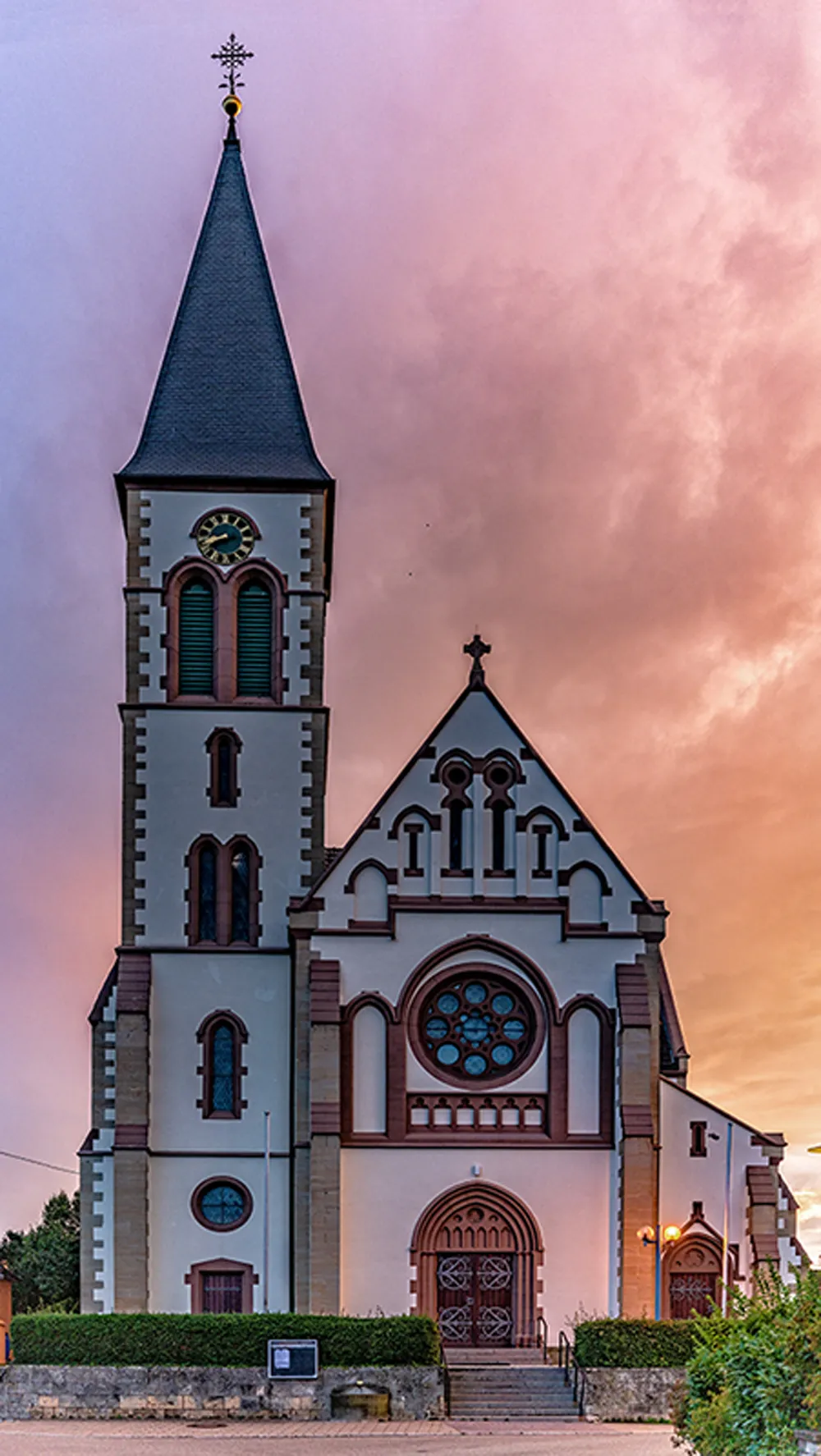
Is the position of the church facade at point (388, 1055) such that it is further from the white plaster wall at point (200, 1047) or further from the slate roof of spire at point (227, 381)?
the slate roof of spire at point (227, 381)

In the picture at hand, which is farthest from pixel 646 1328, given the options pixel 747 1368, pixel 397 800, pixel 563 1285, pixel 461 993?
pixel 747 1368

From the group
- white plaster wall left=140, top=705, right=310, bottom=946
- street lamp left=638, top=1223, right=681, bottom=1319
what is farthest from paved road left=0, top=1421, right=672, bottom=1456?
white plaster wall left=140, top=705, right=310, bottom=946

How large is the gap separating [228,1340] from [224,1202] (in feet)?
21.7

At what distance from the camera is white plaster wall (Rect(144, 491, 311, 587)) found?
4434 cm

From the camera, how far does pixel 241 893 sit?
141 ft

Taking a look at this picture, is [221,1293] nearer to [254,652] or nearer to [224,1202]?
[224,1202]

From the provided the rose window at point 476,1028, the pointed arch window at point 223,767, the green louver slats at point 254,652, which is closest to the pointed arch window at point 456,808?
the rose window at point 476,1028

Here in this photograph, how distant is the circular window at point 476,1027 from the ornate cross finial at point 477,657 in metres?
6.08

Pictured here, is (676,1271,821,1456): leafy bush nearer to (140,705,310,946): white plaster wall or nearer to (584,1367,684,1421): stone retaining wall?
(584,1367,684,1421): stone retaining wall

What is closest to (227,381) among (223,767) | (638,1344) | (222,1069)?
(223,767)

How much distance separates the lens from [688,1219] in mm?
40406

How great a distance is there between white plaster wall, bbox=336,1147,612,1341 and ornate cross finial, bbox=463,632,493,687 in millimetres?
9745

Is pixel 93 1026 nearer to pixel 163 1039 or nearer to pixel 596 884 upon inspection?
pixel 163 1039

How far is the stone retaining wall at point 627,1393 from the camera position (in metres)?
33.8
